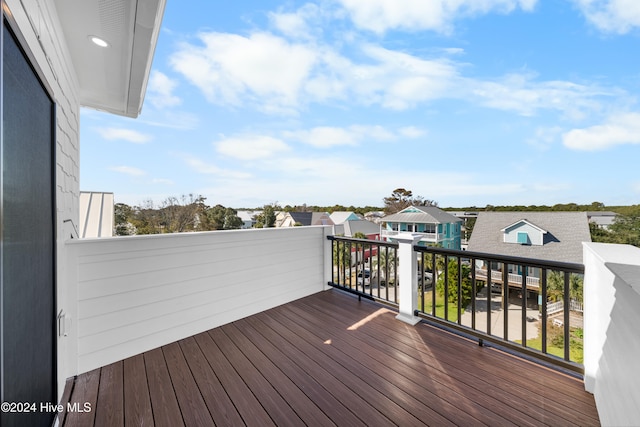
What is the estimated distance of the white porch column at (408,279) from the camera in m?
2.95

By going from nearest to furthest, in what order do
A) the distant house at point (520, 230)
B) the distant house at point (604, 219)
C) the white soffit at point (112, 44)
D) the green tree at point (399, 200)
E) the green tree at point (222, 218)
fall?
the white soffit at point (112, 44) < the distant house at point (604, 219) < the distant house at point (520, 230) < the green tree at point (222, 218) < the green tree at point (399, 200)

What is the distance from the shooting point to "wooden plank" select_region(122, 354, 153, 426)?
1672mm

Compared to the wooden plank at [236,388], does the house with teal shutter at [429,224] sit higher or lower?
higher

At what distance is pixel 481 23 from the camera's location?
21.4 feet

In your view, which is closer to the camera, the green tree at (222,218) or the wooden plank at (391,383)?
the wooden plank at (391,383)

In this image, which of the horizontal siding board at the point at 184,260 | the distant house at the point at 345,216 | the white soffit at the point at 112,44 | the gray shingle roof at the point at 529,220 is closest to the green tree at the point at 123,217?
the white soffit at the point at 112,44

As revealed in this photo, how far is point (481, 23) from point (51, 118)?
856 cm

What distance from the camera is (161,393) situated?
1.90 metres

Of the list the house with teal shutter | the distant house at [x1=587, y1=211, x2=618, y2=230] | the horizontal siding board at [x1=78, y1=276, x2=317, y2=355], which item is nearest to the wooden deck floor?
the horizontal siding board at [x1=78, y1=276, x2=317, y2=355]

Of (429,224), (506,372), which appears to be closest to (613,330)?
(506,372)

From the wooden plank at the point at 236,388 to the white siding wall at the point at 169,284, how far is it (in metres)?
0.44

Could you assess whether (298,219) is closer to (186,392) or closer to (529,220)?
(529,220)

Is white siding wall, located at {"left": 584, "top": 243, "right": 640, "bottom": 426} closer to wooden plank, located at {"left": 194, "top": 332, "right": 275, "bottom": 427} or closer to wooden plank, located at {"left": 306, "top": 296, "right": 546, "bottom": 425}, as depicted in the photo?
wooden plank, located at {"left": 306, "top": 296, "right": 546, "bottom": 425}

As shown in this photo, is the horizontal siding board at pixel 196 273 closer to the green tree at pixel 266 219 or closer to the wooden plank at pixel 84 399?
the wooden plank at pixel 84 399
